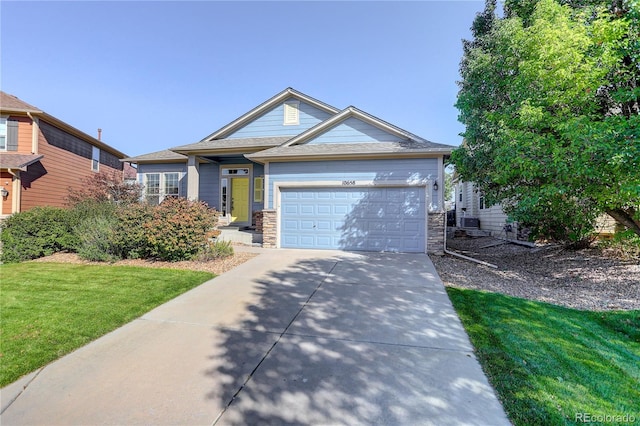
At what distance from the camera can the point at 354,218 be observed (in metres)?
9.73

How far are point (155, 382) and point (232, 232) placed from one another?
930 centimetres

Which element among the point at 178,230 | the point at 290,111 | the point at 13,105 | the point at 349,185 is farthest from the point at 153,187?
the point at 349,185

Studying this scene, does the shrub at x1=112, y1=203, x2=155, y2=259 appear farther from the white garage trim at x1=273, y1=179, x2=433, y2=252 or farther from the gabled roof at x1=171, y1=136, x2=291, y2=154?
the gabled roof at x1=171, y1=136, x2=291, y2=154

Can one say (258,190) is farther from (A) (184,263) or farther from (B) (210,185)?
(A) (184,263)

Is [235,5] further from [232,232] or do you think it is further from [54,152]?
[54,152]

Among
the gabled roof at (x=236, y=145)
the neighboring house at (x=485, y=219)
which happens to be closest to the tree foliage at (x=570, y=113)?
the neighboring house at (x=485, y=219)

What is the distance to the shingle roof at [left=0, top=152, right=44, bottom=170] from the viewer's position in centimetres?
1209

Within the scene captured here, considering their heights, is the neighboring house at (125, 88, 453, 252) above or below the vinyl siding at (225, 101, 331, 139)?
below

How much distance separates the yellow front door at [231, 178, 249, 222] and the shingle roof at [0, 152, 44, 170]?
9.03 meters

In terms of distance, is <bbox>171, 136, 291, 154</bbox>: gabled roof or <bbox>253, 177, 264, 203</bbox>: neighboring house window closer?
<bbox>171, 136, 291, 154</bbox>: gabled roof

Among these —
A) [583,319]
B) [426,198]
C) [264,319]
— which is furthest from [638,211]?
[264,319]

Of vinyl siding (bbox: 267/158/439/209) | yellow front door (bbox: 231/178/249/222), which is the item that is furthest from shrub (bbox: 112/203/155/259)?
yellow front door (bbox: 231/178/249/222)

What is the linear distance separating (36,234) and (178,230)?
5.06 meters

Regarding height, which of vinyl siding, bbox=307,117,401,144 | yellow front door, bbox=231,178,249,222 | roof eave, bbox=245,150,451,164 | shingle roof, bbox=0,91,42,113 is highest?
shingle roof, bbox=0,91,42,113
